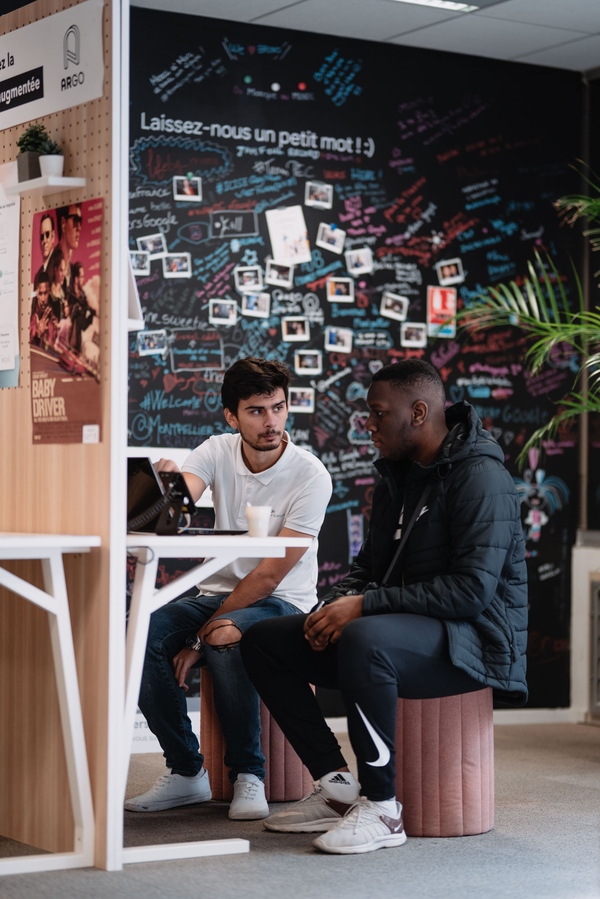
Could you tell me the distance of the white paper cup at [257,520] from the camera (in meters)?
3.43

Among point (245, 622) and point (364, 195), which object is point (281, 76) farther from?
point (245, 622)

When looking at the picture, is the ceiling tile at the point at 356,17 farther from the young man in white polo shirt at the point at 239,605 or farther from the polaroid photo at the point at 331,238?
the young man in white polo shirt at the point at 239,605

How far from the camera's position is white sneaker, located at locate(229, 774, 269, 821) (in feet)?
12.4

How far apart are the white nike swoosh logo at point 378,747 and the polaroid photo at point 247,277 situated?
96.7 inches

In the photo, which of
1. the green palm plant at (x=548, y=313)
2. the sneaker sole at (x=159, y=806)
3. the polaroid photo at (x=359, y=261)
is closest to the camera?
the sneaker sole at (x=159, y=806)

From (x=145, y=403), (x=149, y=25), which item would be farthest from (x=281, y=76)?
(x=145, y=403)

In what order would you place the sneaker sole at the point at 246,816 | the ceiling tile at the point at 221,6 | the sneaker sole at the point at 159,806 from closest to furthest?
1. the sneaker sole at the point at 246,816
2. the sneaker sole at the point at 159,806
3. the ceiling tile at the point at 221,6

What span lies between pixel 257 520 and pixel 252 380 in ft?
2.23

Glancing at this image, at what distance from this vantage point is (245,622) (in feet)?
12.7

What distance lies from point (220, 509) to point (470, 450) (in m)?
0.94

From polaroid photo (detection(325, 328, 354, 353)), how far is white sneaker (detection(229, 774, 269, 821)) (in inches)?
86.4

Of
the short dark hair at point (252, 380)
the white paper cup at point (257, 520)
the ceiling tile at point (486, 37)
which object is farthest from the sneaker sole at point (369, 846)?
the ceiling tile at point (486, 37)

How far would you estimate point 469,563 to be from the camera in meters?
3.41

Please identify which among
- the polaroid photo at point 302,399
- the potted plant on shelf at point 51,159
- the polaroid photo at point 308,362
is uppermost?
the potted plant on shelf at point 51,159
